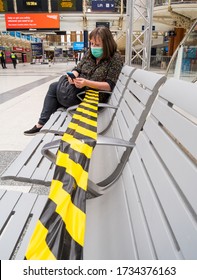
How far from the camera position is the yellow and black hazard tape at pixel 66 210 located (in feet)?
2.45

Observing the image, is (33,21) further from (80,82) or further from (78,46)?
(78,46)

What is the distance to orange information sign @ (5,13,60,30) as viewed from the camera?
1465 centimetres

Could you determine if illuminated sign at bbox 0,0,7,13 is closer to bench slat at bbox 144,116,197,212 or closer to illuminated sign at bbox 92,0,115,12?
illuminated sign at bbox 92,0,115,12

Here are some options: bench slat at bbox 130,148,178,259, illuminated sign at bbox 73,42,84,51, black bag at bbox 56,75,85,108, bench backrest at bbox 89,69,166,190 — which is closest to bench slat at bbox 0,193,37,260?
bench backrest at bbox 89,69,166,190

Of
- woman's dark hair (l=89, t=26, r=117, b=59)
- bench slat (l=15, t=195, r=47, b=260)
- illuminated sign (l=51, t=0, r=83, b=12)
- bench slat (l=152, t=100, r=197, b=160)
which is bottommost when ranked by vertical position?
bench slat (l=15, t=195, r=47, b=260)

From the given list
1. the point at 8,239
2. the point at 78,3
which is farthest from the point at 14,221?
the point at 78,3

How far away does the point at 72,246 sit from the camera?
2.52 ft

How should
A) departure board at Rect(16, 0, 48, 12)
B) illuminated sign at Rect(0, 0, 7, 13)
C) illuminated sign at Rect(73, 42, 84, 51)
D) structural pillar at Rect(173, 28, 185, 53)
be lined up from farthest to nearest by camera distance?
illuminated sign at Rect(73, 42, 84, 51) < structural pillar at Rect(173, 28, 185, 53) < illuminated sign at Rect(0, 0, 7, 13) < departure board at Rect(16, 0, 48, 12)

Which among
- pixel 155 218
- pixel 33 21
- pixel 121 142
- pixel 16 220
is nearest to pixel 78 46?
A: pixel 33 21

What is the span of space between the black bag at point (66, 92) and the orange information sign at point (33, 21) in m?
13.2

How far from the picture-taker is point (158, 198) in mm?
865

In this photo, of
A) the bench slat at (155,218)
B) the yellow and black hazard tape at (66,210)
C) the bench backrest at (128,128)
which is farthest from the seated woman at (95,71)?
the bench slat at (155,218)

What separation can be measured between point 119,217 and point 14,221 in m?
0.47

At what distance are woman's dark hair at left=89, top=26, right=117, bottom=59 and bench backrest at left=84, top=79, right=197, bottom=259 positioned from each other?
1.78 metres
